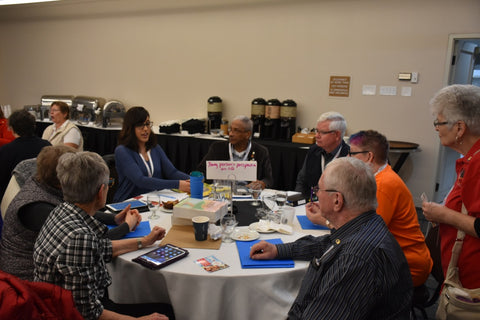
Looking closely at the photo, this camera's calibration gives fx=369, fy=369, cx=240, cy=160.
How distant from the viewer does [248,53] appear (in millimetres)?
5762

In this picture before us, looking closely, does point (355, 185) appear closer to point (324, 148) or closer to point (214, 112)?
point (324, 148)

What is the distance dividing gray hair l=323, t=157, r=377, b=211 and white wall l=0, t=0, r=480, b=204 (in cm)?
397

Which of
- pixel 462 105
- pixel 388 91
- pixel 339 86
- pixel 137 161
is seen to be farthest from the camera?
pixel 339 86

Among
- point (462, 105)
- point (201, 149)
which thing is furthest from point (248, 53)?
point (462, 105)

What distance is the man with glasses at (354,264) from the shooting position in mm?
1228

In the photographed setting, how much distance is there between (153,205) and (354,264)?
4.99ft

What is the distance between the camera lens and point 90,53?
7188 mm

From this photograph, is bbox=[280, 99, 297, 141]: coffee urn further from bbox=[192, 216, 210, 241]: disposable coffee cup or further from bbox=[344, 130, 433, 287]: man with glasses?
bbox=[192, 216, 210, 241]: disposable coffee cup

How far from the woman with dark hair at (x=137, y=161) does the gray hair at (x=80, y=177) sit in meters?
1.18

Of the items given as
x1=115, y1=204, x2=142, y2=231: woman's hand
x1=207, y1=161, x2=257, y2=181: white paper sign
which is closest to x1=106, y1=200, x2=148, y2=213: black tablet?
x1=115, y1=204, x2=142, y2=231: woman's hand

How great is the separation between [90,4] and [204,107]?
305cm

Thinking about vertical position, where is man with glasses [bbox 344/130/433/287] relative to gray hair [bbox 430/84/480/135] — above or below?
below

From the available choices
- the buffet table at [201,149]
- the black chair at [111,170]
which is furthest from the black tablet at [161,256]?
the buffet table at [201,149]

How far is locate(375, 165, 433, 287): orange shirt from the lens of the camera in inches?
75.9
